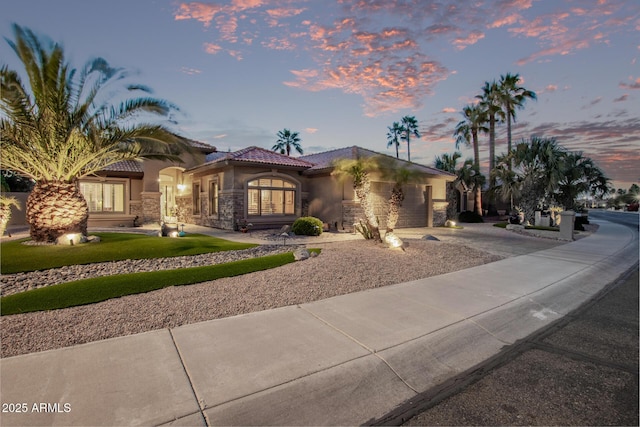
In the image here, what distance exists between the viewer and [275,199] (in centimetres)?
2088

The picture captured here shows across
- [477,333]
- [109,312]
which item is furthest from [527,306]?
[109,312]

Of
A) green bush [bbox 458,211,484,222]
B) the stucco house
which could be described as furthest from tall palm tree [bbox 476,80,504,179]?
the stucco house

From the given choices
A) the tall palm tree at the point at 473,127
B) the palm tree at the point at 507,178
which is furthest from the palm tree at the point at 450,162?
the palm tree at the point at 507,178

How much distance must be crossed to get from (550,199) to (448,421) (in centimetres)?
2579

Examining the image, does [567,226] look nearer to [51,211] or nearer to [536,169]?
[536,169]

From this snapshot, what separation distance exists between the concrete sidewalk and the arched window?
13.6m

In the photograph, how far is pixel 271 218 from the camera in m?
19.1

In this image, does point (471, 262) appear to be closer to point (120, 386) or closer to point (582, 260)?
point (582, 260)

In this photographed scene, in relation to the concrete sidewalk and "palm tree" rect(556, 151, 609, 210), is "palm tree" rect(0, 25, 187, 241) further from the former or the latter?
"palm tree" rect(556, 151, 609, 210)

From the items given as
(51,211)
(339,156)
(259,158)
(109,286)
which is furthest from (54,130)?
(339,156)

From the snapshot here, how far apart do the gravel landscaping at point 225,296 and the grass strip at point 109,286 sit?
0.80ft

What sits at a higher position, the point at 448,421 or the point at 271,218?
the point at 271,218

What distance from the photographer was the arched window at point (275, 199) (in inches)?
768

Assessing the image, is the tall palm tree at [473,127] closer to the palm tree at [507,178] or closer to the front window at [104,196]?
the palm tree at [507,178]
